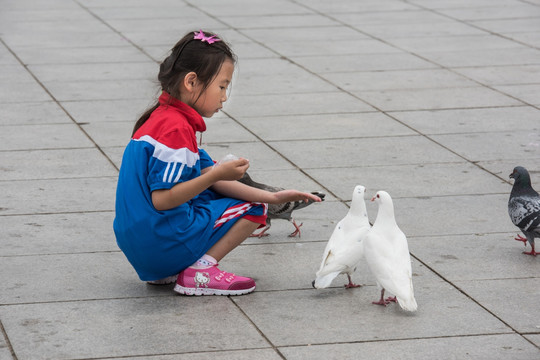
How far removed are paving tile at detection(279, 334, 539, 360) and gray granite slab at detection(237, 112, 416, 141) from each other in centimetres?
409

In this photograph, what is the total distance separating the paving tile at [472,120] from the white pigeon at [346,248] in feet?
12.0

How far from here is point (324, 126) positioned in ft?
29.3

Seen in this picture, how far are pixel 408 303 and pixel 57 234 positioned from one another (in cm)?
250

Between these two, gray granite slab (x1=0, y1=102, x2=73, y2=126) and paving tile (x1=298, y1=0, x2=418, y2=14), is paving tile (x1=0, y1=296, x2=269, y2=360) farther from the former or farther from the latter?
paving tile (x1=298, y1=0, x2=418, y2=14)

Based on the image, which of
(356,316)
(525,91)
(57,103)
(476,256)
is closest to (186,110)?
(356,316)

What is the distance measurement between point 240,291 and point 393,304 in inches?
33.3

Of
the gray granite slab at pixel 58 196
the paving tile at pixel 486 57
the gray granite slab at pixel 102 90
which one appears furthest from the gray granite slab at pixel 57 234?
the paving tile at pixel 486 57

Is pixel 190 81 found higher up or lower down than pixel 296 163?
higher up

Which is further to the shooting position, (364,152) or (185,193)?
(364,152)

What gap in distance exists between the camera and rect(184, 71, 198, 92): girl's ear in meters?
5.11

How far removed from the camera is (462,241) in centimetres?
609

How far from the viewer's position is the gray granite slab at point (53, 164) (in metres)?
7.46

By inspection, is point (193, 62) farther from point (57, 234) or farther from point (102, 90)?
point (102, 90)

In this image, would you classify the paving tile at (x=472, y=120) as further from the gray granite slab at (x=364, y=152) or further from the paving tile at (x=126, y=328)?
the paving tile at (x=126, y=328)
